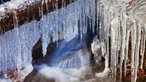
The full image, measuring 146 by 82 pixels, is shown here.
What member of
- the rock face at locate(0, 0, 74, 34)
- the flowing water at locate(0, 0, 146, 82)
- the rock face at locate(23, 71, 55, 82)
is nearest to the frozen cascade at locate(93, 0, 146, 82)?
the flowing water at locate(0, 0, 146, 82)

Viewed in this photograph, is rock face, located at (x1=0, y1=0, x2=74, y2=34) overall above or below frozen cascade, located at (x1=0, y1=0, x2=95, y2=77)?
above

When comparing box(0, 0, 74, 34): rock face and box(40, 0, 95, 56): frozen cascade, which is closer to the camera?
box(0, 0, 74, 34): rock face

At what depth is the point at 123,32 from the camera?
6.42 m

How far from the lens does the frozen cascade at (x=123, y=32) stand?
6270 millimetres

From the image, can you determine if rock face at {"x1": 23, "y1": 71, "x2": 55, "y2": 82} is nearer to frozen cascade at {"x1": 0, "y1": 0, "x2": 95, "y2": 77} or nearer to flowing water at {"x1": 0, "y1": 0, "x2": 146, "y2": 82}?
flowing water at {"x1": 0, "y1": 0, "x2": 146, "y2": 82}

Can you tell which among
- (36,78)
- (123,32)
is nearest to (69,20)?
(36,78)

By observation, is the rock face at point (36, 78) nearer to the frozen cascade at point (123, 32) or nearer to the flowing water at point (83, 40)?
the flowing water at point (83, 40)

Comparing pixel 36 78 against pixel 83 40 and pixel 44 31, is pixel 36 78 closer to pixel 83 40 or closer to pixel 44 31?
pixel 44 31

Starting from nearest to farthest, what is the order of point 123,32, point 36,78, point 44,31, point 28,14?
point 123,32 → point 28,14 → point 36,78 → point 44,31

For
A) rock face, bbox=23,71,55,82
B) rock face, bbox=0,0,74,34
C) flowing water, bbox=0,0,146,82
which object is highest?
rock face, bbox=0,0,74,34

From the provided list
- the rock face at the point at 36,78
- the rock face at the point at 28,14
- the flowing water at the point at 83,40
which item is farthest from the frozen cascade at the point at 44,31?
the rock face at the point at 36,78

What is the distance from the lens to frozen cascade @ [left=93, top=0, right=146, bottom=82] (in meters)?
6.27

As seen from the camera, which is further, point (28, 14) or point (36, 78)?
point (36, 78)

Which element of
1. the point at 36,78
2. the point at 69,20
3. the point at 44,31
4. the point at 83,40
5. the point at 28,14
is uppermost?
the point at 28,14
